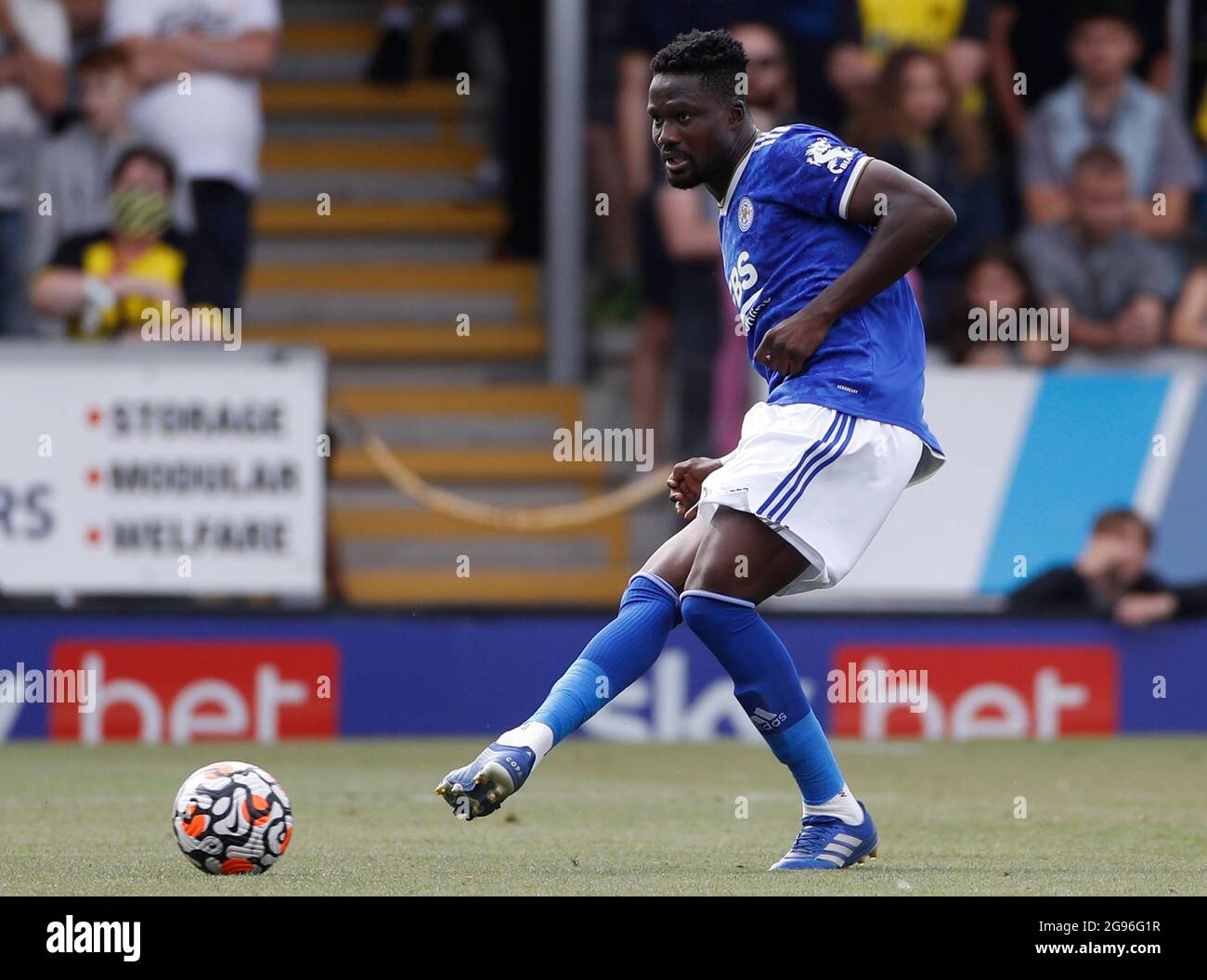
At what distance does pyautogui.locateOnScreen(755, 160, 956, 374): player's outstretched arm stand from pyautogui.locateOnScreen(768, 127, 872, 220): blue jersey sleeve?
0.04m

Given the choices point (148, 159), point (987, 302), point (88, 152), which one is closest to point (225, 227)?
point (148, 159)

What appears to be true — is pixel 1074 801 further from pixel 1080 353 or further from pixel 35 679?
pixel 35 679

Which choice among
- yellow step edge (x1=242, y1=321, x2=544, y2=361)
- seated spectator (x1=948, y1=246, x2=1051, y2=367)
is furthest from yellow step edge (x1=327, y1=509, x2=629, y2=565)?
seated spectator (x1=948, y1=246, x2=1051, y2=367)

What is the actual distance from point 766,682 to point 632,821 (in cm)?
Result: 168

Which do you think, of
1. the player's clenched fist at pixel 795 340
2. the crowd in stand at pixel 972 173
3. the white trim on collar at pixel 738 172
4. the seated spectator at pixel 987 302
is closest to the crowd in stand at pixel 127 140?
the crowd in stand at pixel 972 173

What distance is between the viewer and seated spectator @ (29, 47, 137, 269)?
501 inches

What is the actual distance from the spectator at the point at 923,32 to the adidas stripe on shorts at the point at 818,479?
760 cm

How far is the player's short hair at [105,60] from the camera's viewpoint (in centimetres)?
1271

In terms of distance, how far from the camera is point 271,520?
448 inches

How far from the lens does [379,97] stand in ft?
53.5

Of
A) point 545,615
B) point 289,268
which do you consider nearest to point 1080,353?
point 545,615

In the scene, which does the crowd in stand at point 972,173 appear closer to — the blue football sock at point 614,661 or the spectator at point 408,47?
the spectator at point 408,47

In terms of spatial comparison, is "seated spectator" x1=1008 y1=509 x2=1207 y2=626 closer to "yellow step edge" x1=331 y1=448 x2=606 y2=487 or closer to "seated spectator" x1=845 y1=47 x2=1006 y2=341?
"seated spectator" x1=845 y1=47 x2=1006 y2=341

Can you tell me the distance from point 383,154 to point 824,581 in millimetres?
10379
